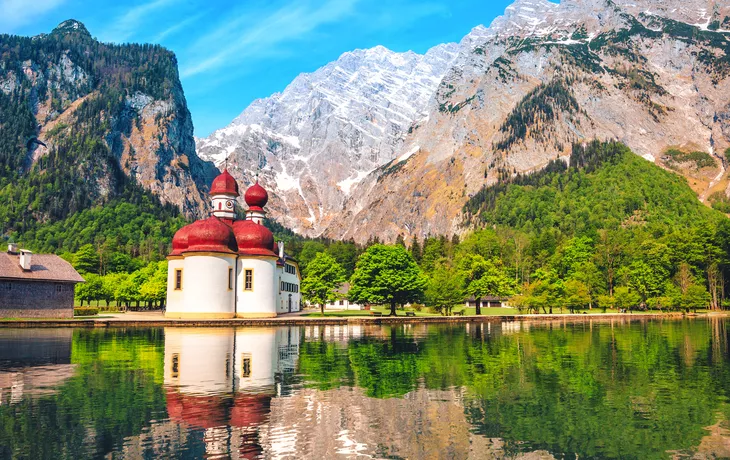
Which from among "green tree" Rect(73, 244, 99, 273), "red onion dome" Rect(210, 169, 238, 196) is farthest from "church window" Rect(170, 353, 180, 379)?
"green tree" Rect(73, 244, 99, 273)

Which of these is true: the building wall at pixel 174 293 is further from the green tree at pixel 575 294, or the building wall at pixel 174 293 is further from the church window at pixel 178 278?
the green tree at pixel 575 294

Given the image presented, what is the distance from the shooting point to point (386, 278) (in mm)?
81562

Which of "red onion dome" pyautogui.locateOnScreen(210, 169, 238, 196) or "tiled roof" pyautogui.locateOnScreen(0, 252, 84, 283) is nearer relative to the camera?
"tiled roof" pyautogui.locateOnScreen(0, 252, 84, 283)

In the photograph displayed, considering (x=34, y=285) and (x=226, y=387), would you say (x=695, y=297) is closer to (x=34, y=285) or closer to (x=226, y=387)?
(x=34, y=285)

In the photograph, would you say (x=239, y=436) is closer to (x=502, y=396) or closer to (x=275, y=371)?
(x=502, y=396)

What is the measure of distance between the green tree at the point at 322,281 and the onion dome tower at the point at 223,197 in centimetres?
1724

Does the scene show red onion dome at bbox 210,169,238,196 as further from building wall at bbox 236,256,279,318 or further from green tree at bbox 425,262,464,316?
green tree at bbox 425,262,464,316

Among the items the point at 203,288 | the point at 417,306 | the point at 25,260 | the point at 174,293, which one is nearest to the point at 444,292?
the point at 417,306

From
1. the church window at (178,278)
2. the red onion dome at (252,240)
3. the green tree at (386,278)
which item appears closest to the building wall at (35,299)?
the church window at (178,278)

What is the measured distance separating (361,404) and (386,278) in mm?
62330

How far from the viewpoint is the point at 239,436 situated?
594 inches

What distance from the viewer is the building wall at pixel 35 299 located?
62.5 m

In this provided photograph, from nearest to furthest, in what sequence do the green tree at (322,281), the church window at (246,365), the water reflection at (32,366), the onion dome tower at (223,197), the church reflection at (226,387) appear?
the church reflection at (226,387)
the water reflection at (32,366)
the church window at (246,365)
the onion dome tower at (223,197)
the green tree at (322,281)

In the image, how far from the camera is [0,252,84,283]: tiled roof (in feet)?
208
